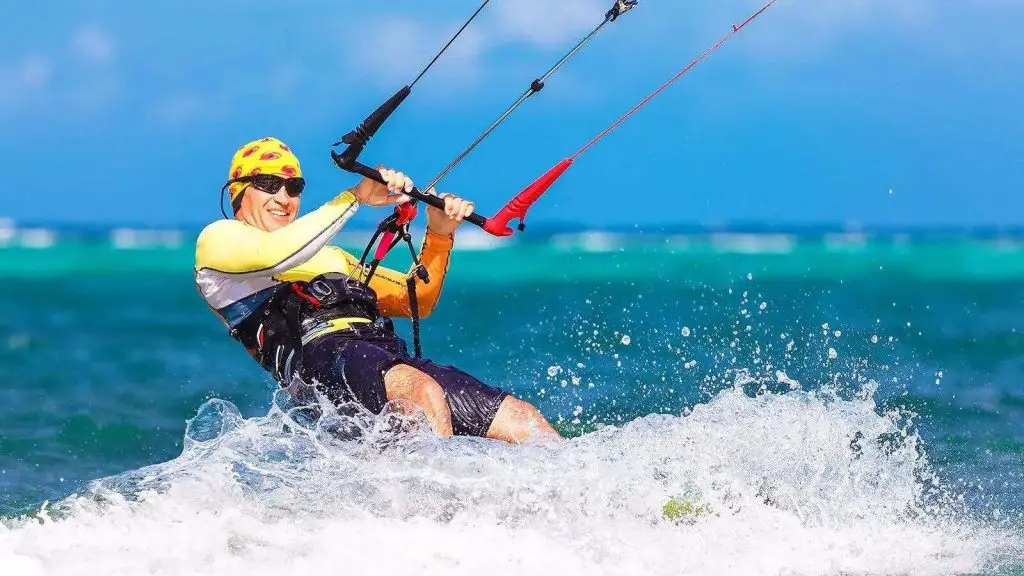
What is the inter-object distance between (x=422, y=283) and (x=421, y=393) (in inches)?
36.2

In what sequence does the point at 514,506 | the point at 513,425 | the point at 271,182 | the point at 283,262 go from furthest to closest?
the point at 271,182
the point at 513,425
the point at 283,262
the point at 514,506

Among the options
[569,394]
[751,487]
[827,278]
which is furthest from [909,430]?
[827,278]

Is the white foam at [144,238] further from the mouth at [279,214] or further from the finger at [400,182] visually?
the finger at [400,182]

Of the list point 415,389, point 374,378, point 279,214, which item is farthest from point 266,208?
point 415,389

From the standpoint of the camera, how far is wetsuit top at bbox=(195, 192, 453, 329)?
5.22 m

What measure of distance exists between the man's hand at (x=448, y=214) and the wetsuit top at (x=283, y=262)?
5 cm

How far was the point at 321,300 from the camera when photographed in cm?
566

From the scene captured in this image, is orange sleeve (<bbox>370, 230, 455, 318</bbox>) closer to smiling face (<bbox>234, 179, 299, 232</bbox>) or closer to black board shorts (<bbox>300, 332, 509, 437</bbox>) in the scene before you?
black board shorts (<bbox>300, 332, 509, 437</bbox>)

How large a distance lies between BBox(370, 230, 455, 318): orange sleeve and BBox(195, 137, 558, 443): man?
0.03 feet

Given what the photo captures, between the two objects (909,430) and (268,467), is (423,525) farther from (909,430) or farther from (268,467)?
(909,430)

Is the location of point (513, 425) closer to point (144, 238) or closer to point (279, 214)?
point (279, 214)

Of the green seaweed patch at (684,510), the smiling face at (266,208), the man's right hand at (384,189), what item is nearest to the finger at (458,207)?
the man's right hand at (384,189)

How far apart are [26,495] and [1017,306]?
14576 mm

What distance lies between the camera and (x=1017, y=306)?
18.1 m
